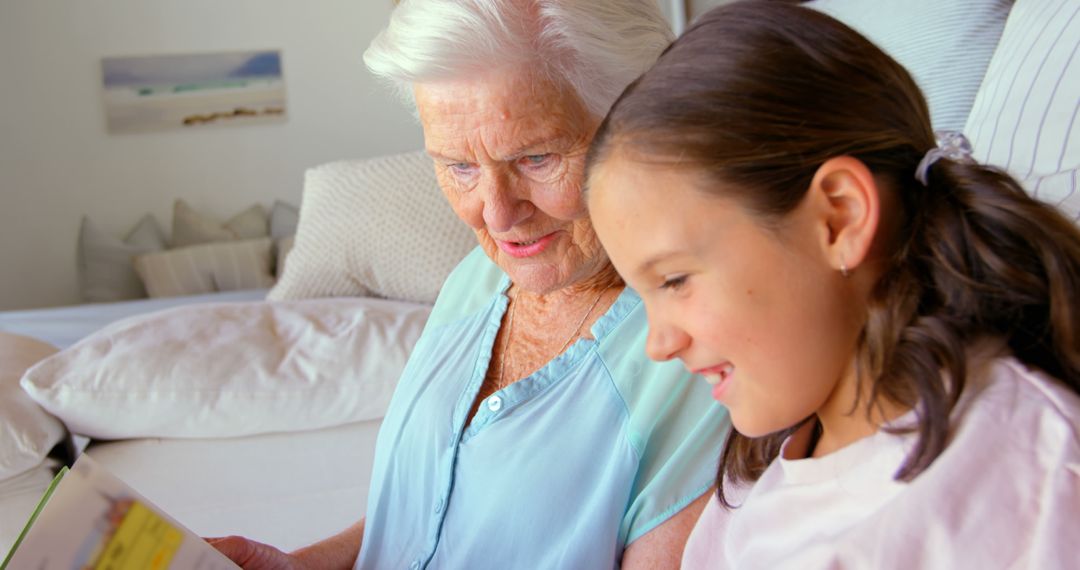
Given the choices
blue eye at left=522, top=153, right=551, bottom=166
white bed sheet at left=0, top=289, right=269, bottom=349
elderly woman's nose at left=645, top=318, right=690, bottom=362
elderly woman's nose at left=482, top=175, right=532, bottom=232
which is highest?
blue eye at left=522, top=153, right=551, bottom=166

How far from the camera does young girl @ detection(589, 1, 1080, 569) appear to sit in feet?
2.07

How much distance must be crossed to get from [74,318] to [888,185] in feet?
10.3

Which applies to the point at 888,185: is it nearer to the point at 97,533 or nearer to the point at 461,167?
the point at 461,167

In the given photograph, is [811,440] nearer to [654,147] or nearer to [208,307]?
[654,147]

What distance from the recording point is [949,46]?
1.46 m

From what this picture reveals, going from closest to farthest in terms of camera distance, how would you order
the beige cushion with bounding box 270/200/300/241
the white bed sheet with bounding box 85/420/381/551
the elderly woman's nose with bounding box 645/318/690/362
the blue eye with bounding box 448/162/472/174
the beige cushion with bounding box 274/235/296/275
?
the elderly woman's nose with bounding box 645/318/690/362 → the blue eye with bounding box 448/162/472/174 → the white bed sheet with bounding box 85/420/381/551 → the beige cushion with bounding box 274/235/296/275 → the beige cushion with bounding box 270/200/300/241

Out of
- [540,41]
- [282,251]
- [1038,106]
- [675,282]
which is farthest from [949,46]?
[282,251]

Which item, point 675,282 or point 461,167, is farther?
point 461,167

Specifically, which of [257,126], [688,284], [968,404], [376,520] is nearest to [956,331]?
[968,404]

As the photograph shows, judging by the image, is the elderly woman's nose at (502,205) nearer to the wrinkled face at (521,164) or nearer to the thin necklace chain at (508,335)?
the wrinkled face at (521,164)

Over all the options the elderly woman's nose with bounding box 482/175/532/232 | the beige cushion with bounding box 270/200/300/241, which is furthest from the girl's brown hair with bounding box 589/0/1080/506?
the beige cushion with bounding box 270/200/300/241

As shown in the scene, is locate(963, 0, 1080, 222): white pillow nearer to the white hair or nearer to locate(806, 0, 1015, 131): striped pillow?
locate(806, 0, 1015, 131): striped pillow

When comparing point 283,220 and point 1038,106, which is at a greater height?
point 1038,106

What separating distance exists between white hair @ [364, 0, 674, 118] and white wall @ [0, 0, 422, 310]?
3.20 m
